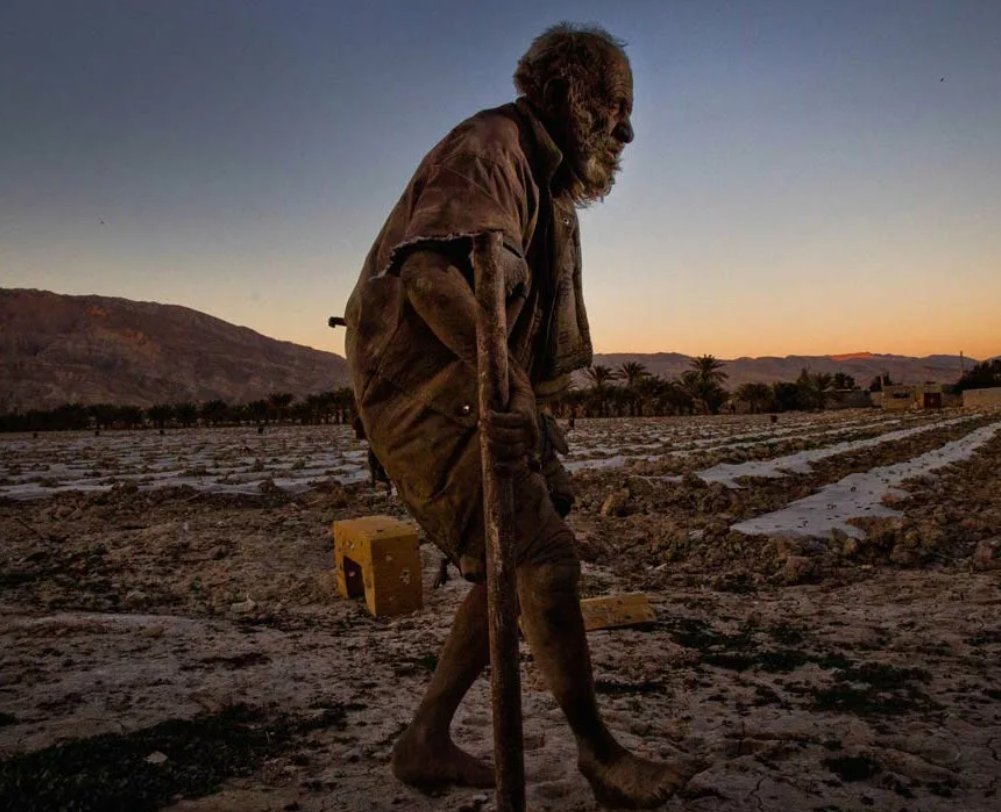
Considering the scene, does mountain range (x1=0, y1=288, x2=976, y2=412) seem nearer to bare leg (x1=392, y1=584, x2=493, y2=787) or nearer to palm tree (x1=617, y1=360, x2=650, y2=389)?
palm tree (x1=617, y1=360, x2=650, y2=389)

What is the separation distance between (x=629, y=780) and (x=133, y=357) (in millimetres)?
148730

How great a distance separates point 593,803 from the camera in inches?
58.2

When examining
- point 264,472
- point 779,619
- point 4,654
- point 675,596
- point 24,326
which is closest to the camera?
point 4,654

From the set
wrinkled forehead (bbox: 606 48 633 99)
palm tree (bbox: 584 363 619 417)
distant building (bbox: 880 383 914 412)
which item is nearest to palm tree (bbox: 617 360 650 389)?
palm tree (bbox: 584 363 619 417)

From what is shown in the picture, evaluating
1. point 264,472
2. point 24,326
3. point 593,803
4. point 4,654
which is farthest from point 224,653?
point 24,326

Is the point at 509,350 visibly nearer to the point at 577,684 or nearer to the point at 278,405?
the point at 577,684

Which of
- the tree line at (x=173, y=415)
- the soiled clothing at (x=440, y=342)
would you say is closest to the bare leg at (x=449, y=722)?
the soiled clothing at (x=440, y=342)

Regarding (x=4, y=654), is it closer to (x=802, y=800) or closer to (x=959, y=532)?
(x=802, y=800)

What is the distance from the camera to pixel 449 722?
1.57 meters

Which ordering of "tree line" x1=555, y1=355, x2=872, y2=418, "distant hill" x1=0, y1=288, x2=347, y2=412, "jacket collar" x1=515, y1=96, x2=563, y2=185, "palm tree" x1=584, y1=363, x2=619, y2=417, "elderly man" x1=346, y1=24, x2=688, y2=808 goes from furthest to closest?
"distant hill" x1=0, y1=288, x2=347, y2=412, "palm tree" x1=584, y1=363, x2=619, y2=417, "tree line" x1=555, y1=355, x2=872, y2=418, "jacket collar" x1=515, y1=96, x2=563, y2=185, "elderly man" x1=346, y1=24, x2=688, y2=808

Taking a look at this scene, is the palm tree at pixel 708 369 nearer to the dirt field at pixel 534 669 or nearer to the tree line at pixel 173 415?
the tree line at pixel 173 415

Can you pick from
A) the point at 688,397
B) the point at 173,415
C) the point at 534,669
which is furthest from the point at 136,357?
the point at 534,669

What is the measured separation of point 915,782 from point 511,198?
1.65m

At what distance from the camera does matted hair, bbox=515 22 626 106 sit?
1527 millimetres
